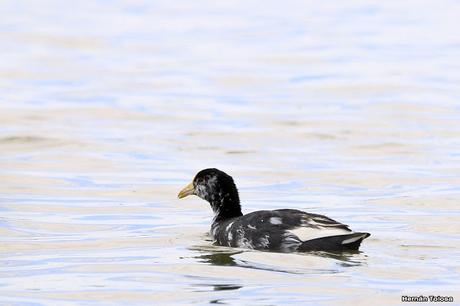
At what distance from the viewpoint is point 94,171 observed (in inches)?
851

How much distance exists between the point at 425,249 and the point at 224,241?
2.01m

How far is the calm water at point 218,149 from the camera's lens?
13758mm

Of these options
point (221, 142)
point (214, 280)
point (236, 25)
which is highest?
point (236, 25)

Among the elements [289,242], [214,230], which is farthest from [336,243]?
[214,230]

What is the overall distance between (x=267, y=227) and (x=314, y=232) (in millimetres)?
686

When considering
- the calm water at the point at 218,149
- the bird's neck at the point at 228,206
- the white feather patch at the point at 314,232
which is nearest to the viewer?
the calm water at the point at 218,149

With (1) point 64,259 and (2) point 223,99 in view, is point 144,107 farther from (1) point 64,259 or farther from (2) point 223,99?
(1) point 64,259

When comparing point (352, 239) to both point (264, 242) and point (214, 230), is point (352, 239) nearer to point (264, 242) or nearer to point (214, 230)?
point (264, 242)

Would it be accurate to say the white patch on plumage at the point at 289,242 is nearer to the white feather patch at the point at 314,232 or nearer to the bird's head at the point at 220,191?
the white feather patch at the point at 314,232

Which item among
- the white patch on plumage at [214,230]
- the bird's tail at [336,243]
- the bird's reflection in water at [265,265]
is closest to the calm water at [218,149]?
the bird's reflection in water at [265,265]

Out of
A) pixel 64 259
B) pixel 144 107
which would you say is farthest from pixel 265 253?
pixel 144 107

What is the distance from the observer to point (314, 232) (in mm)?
14438

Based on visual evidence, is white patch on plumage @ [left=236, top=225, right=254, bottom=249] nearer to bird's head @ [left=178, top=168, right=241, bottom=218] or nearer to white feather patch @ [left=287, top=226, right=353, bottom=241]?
white feather patch @ [left=287, top=226, right=353, bottom=241]

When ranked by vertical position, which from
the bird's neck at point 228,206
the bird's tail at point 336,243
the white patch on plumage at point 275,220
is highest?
the bird's neck at point 228,206
